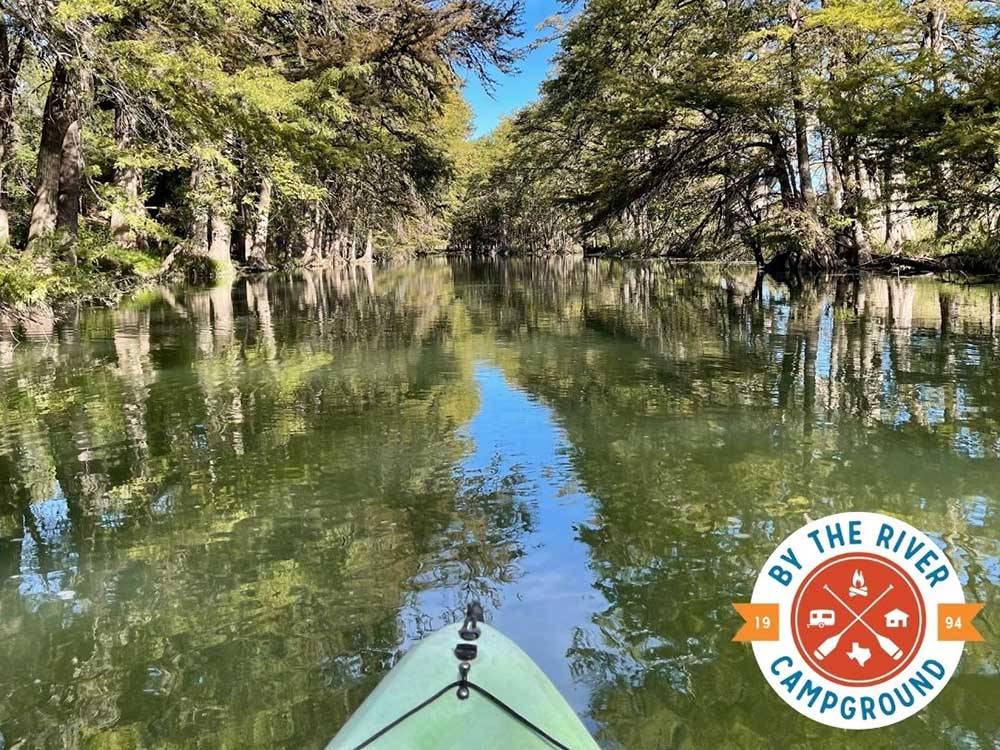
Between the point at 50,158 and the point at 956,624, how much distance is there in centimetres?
1562

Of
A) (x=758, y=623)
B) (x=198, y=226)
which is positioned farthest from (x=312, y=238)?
(x=758, y=623)

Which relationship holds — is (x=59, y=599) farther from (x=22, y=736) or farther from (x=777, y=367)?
(x=777, y=367)

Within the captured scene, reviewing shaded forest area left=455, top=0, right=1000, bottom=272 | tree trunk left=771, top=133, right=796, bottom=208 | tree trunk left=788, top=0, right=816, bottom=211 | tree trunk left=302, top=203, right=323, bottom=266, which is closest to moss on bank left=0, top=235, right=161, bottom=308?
shaded forest area left=455, top=0, right=1000, bottom=272

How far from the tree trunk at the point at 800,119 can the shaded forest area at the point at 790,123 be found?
0.05 metres

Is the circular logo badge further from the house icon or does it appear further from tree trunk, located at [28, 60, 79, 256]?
tree trunk, located at [28, 60, 79, 256]

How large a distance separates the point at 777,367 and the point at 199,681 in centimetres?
741

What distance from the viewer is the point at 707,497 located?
4.90m

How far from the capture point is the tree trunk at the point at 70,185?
1425cm

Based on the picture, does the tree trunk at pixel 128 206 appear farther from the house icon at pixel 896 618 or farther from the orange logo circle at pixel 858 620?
the house icon at pixel 896 618

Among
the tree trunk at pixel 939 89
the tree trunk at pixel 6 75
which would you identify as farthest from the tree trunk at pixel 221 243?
the tree trunk at pixel 939 89

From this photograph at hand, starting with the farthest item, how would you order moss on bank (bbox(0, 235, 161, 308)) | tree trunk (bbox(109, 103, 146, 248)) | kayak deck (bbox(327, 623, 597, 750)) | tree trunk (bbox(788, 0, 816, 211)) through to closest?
tree trunk (bbox(788, 0, 816, 211)), tree trunk (bbox(109, 103, 146, 248)), moss on bank (bbox(0, 235, 161, 308)), kayak deck (bbox(327, 623, 597, 750))

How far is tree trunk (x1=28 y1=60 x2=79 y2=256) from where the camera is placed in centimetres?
1329

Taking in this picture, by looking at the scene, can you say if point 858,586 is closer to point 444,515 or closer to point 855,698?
point 855,698

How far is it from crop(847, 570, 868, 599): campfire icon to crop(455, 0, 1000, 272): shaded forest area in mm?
12617
